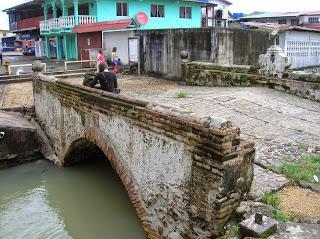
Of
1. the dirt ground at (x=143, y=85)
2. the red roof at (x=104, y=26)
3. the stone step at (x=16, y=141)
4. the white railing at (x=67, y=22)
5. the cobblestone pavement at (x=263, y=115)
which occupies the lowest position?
the stone step at (x=16, y=141)

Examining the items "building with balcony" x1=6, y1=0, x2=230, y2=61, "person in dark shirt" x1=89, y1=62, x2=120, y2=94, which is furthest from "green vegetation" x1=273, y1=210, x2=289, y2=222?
"building with balcony" x1=6, y1=0, x2=230, y2=61

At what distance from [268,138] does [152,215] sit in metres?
2.96

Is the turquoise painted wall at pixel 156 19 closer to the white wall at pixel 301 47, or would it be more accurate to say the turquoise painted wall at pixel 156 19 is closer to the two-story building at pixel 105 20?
the two-story building at pixel 105 20

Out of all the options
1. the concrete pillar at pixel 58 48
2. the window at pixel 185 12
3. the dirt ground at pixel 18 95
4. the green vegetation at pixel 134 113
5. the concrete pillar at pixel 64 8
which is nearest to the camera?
the green vegetation at pixel 134 113

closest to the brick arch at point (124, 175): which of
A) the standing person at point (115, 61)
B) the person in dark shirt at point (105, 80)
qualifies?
Result: the person in dark shirt at point (105, 80)

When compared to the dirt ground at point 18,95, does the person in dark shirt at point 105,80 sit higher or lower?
higher

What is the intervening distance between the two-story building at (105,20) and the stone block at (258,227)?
1688 centimetres

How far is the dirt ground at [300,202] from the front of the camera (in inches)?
182

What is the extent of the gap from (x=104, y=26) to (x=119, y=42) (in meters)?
2.68

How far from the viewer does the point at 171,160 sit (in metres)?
5.45

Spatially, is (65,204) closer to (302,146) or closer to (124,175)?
(124,175)

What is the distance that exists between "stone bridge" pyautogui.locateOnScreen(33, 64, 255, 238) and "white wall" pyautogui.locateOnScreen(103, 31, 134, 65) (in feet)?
36.6

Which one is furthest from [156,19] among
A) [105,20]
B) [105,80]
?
[105,80]

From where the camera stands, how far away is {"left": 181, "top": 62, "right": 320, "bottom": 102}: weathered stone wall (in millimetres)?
10102
